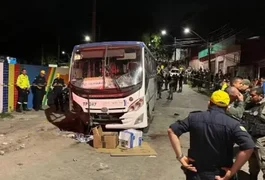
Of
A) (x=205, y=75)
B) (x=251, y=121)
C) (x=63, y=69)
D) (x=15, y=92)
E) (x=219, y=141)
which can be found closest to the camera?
(x=219, y=141)

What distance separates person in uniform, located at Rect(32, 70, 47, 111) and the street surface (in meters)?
4.72

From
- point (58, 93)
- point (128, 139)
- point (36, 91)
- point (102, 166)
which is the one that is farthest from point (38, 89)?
point (102, 166)

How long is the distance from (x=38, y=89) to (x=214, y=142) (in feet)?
43.9

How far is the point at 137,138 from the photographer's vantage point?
8.88 meters

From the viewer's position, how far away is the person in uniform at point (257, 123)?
16.1ft

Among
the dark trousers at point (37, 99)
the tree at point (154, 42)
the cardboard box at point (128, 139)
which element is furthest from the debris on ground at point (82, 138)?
the tree at point (154, 42)

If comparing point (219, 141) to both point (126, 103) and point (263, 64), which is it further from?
point (263, 64)

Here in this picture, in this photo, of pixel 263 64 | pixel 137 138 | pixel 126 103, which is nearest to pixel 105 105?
pixel 126 103

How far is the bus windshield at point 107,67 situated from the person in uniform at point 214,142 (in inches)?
258

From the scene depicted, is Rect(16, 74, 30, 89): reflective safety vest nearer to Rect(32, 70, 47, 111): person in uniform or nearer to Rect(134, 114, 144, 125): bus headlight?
Rect(32, 70, 47, 111): person in uniform

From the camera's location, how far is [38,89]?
15.7 metres

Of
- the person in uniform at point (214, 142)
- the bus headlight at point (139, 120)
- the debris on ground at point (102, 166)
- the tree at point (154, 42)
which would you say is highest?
the tree at point (154, 42)

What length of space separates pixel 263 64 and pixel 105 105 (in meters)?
19.0

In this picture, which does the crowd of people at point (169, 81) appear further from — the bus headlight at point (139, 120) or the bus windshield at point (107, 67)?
the bus headlight at point (139, 120)
